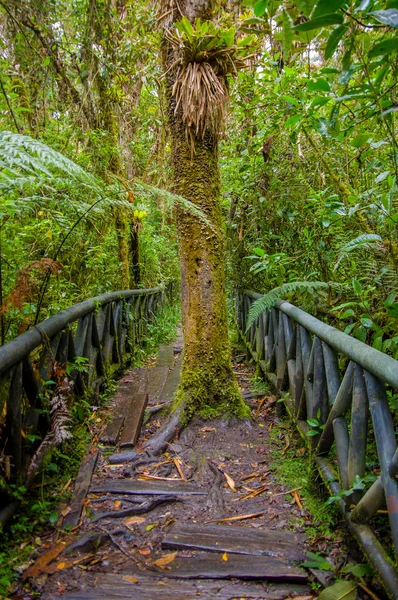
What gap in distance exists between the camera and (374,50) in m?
1.21

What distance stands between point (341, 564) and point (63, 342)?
7.09ft

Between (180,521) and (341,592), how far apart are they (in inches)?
38.4

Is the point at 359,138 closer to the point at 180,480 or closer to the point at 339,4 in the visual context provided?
the point at 339,4

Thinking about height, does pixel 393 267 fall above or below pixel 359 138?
below

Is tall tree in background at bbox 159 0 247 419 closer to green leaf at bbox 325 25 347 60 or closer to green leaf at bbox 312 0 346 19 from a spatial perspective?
green leaf at bbox 325 25 347 60

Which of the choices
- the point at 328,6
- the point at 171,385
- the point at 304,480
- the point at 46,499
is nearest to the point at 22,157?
the point at 328,6

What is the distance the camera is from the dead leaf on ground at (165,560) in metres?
1.97

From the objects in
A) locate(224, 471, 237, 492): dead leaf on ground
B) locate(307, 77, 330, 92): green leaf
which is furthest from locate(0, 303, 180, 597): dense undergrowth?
locate(307, 77, 330, 92): green leaf

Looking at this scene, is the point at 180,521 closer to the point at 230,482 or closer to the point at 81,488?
the point at 230,482

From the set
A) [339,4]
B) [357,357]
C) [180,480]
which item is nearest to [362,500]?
[357,357]

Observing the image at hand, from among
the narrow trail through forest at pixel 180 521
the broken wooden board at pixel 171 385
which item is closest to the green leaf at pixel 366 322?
the narrow trail through forest at pixel 180 521

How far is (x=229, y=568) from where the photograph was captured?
193 cm

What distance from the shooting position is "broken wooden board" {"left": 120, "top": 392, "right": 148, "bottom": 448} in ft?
10.9

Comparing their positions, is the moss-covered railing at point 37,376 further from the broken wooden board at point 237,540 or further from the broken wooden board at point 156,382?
the broken wooden board at point 237,540
